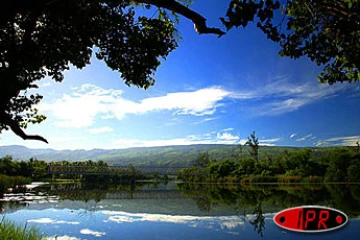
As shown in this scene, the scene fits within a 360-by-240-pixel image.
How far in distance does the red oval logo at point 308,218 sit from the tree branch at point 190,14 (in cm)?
246

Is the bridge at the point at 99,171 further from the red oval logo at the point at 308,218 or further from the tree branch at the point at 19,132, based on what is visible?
the red oval logo at the point at 308,218

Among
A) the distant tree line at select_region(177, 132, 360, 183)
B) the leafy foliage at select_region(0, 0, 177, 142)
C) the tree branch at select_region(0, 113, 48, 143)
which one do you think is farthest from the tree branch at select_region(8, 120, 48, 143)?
the distant tree line at select_region(177, 132, 360, 183)

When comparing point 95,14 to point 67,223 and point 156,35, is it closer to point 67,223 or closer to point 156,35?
point 156,35

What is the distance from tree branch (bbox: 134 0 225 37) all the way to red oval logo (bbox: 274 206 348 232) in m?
2.46

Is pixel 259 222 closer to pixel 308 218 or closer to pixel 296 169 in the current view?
pixel 308 218

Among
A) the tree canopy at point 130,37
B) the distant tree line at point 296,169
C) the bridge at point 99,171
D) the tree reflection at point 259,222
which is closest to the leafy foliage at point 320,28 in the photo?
the tree canopy at point 130,37

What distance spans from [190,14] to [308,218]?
2.93 m

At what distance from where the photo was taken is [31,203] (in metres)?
20.3

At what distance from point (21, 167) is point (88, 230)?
168 feet

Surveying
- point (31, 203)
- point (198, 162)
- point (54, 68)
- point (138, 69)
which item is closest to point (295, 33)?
point (138, 69)

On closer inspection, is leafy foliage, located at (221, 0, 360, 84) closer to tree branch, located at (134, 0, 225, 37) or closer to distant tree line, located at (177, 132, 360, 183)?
tree branch, located at (134, 0, 225, 37)

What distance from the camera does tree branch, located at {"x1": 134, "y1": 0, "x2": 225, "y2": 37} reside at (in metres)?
3.98

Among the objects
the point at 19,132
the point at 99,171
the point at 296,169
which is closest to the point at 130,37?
the point at 19,132

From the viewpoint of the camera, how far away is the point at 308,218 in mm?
3076
